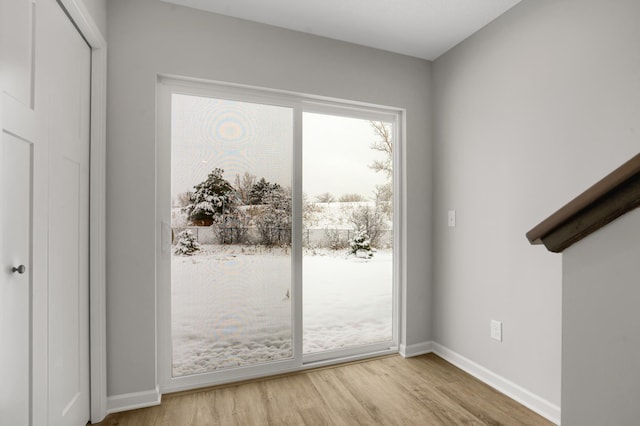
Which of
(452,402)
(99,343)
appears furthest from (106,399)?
(452,402)

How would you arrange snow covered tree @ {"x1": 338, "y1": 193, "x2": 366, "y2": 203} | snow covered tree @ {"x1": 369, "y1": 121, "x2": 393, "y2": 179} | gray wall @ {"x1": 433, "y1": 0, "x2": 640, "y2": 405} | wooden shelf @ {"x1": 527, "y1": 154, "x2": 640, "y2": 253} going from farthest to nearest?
snow covered tree @ {"x1": 369, "y1": 121, "x2": 393, "y2": 179} < snow covered tree @ {"x1": 338, "y1": 193, "x2": 366, "y2": 203} < gray wall @ {"x1": 433, "y1": 0, "x2": 640, "y2": 405} < wooden shelf @ {"x1": 527, "y1": 154, "x2": 640, "y2": 253}

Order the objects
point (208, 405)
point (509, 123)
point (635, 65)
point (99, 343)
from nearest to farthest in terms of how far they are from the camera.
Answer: point (635, 65), point (99, 343), point (208, 405), point (509, 123)

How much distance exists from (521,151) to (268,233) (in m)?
1.78

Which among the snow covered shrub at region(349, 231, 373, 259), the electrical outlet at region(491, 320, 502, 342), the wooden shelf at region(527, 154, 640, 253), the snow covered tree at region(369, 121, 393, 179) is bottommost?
the electrical outlet at region(491, 320, 502, 342)

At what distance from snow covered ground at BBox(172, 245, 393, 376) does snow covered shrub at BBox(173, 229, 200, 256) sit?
0.04 meters

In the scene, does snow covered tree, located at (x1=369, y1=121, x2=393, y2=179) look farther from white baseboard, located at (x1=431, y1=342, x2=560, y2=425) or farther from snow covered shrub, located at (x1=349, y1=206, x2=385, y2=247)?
white baseboard, located at (x1=431, y1=342, x2=560, y2=425)

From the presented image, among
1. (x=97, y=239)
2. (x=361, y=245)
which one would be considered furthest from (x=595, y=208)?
(x=97, y=239)

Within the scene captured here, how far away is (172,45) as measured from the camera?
2129mm

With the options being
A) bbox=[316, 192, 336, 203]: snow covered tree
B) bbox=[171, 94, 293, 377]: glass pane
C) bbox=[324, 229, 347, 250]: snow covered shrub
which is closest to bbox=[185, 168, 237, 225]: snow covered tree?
bbox=[171, 94, 293, 377]: glass pane

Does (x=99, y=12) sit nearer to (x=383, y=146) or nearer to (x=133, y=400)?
(x=383, y=146)

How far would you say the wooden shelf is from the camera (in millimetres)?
643

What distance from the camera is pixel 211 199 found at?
7.55 ft

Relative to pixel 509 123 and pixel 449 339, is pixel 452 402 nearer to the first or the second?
pixel 449 339

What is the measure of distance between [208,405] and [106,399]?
0.59 m
